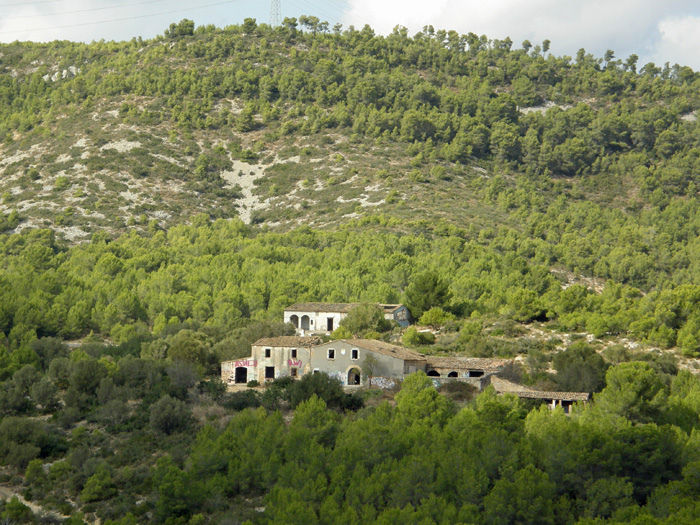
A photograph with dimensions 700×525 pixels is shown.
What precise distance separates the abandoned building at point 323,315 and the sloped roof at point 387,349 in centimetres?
1003

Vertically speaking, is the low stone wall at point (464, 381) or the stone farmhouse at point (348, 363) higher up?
the stone farmhouse at point (348, 363)

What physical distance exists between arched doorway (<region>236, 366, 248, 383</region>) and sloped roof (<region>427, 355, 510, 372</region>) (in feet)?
35.3

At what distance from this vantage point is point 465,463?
37.5 metres

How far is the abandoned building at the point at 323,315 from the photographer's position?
220ft

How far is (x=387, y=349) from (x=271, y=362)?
7013 mm

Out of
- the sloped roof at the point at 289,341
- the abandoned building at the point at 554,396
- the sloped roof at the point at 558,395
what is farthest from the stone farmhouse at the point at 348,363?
the sloped roof at the point at 558,395

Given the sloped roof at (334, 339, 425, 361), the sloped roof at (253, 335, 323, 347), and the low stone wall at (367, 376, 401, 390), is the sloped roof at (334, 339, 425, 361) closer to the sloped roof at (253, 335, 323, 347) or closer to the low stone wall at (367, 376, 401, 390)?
the low stone wall at (367, 376, 401, 390)

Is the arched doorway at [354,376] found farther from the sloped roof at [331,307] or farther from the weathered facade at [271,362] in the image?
the sloped roof at [331,307]

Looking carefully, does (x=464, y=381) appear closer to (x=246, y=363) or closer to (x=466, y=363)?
(x=466, y=363)

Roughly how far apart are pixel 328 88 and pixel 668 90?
52.7 meters

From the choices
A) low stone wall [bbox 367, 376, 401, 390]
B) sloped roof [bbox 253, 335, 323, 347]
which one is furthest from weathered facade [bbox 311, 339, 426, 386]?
sloped roof [bbox 253, 335, 323, 347]

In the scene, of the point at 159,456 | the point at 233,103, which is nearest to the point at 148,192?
the point at 233,103

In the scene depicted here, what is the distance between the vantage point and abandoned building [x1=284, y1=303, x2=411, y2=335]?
2638 inches

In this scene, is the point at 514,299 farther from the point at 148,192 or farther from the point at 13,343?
the point at 148,192
